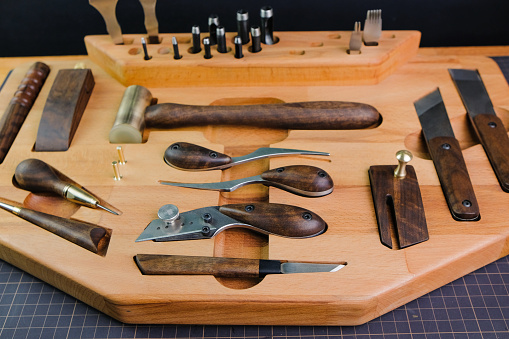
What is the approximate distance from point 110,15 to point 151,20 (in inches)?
4.0

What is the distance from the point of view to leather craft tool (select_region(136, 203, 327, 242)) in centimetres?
90

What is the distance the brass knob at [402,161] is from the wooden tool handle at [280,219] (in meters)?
0.19

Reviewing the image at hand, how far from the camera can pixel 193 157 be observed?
3.39 ft

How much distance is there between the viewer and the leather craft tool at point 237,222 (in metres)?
0.90

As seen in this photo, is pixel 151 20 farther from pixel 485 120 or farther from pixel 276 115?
pixel 485 120

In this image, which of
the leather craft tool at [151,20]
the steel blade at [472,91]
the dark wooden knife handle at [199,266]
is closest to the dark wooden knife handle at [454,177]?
the steel blade at [472,91]

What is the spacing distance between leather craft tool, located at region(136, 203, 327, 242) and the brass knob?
0.19 metres

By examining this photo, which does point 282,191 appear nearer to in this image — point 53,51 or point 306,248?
→ point 306,248

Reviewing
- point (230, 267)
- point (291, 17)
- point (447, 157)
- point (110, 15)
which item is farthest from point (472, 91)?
point (110, 15)

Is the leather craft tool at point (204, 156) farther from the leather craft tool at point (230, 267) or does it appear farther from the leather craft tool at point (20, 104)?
the leather craft tool at point (20, 104)

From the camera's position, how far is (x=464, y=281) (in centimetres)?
91

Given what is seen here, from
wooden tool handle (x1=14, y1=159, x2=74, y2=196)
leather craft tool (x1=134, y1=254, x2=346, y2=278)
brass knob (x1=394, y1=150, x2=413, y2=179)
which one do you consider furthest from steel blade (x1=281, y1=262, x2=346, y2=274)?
wooden tool handle (x1=14, y1=159, x2=74, y2=196)

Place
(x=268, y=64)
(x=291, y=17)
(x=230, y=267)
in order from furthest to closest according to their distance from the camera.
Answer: (x=291, y=17)
(x=268, y=64)
(x=230, y=267)

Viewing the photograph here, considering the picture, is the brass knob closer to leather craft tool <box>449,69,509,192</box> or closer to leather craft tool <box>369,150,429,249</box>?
leather craft tool <box>369,150,429,249</box>
